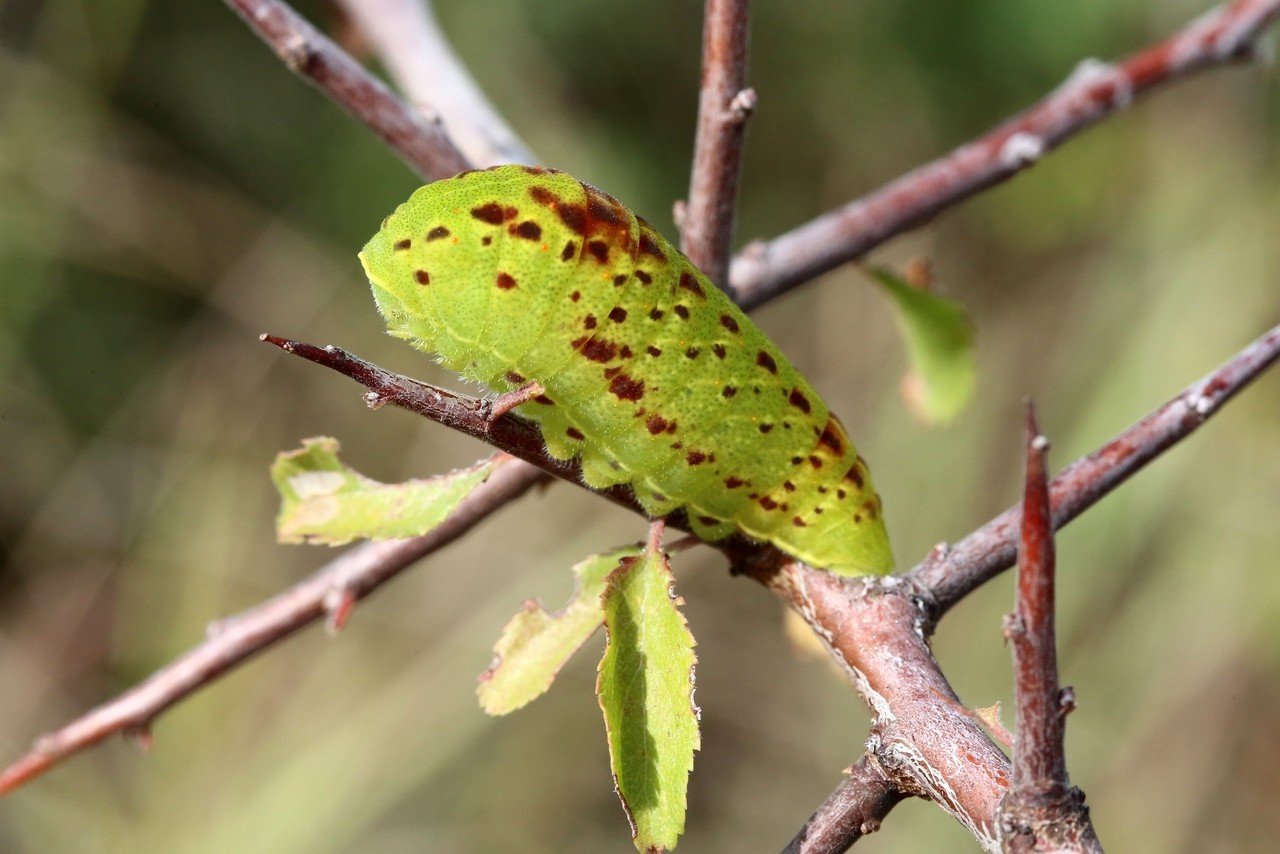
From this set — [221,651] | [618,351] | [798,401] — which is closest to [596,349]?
[618,351]

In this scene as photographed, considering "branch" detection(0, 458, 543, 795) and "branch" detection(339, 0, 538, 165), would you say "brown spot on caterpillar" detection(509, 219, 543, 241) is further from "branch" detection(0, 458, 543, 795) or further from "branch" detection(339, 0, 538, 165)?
"branch" detection(339, 0, 538, 165)

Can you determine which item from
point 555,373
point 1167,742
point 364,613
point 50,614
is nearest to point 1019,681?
point 555,373

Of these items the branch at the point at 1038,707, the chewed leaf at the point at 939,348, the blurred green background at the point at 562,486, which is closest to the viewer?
the branch at the point at 1038,707

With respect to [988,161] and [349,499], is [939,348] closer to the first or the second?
[988,161]

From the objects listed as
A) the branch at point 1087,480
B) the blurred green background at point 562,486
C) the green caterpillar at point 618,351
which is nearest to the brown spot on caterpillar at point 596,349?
the green caterpillar at point 618,351

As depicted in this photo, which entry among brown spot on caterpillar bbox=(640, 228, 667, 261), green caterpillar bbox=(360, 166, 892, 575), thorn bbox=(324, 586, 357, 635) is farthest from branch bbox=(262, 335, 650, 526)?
thorn bbox=(324, 586, 357, 635)

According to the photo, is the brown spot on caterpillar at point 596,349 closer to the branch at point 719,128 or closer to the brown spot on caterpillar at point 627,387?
the brown spot on caterpillar at point 627,387

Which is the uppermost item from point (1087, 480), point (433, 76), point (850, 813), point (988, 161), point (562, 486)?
point (562, 486)
